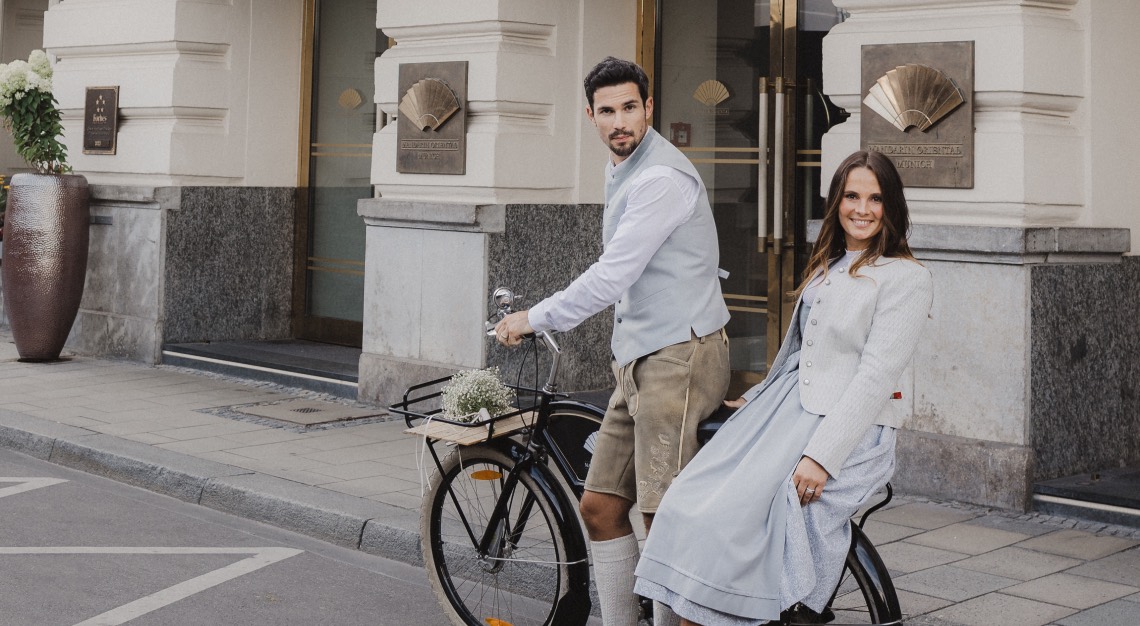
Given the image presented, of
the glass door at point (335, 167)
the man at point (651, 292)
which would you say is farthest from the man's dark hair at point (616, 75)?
the glass door at point (335, 167)

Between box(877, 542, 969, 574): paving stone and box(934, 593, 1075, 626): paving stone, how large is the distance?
448 millimetres

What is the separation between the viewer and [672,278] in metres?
4.05

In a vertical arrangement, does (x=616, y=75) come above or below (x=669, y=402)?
above

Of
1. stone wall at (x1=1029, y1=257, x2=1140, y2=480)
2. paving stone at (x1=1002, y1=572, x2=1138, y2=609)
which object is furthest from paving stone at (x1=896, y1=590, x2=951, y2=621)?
stone wall at (x1=1029, y1=257, x2=1140, y2=480)

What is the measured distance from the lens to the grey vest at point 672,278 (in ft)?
13.3

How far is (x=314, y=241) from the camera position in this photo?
11.9m

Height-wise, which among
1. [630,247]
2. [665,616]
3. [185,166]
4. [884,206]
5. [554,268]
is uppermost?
[185,166]

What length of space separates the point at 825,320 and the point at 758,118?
525 centimetres

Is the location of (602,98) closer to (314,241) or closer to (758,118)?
(758,118)

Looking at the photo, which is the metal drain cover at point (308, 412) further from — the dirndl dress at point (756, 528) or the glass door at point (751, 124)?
the dirndl dress at point (756, 528)

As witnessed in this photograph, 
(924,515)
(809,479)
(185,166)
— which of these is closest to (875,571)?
(809,479)

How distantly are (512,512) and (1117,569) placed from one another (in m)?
2.61

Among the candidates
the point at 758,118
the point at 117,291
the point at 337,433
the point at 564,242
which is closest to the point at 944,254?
the point at 758,118

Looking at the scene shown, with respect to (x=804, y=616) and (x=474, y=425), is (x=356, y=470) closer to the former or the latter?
(x=474, y=425)
